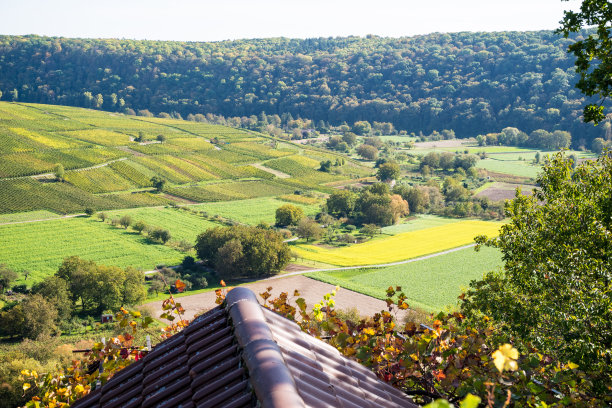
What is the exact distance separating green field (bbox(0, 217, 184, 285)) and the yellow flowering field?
19232 mm

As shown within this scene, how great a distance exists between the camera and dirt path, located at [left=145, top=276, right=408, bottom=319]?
Result: 50.1 metres

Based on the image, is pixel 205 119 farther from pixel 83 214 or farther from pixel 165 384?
pixel 165 384

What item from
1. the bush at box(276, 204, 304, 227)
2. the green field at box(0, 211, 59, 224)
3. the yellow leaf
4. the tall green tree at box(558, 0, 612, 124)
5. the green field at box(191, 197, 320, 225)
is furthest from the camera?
the green field at box(191, 197, 320, 225)

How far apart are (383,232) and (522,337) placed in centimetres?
6914

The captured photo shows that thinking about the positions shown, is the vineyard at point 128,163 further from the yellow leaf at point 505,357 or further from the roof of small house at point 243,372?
the yellow leaf at point 505,357

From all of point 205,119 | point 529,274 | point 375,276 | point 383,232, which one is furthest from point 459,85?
point 529,274

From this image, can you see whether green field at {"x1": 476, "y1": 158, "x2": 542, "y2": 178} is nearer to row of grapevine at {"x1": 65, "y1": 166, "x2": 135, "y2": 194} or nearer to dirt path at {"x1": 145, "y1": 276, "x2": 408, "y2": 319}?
dirt path at {"x1": 145, "y1": 276, "x2": 408, "y2": 319}

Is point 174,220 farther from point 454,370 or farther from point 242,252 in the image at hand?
point 454,370

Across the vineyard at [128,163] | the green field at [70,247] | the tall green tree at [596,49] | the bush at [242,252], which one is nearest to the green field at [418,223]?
the vineyard at [128,163]

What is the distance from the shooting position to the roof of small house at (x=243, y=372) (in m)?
2.88

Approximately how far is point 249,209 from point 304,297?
36402 mm

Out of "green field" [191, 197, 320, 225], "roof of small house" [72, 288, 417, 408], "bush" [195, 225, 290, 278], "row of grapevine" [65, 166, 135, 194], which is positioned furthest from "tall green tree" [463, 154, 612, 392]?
"row of grapevine" [65, 166, 135, 194]

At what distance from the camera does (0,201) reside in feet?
251

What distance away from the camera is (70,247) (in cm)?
6550
